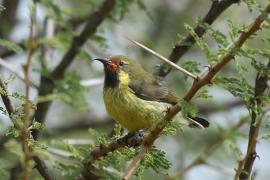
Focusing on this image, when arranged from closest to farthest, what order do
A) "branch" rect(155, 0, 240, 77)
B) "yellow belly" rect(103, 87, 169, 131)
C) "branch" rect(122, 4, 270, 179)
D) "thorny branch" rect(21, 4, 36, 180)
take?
"thorny branch" rect(21, 4, 36, 180)
"branch" rect(122, 4, 270, 179)
"branch" rect(155, 0, 240, 77)
"yellow belly" rect(103, 87, 169, 131)

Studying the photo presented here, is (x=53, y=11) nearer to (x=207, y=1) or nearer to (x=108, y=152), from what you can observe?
(x=108, y=152)

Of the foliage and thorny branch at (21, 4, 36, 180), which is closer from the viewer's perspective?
thorny branch at (21, 4, 36, 180)

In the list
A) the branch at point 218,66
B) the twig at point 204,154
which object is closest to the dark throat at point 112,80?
the twig at point 204,154

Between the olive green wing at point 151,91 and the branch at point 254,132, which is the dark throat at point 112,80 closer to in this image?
the olive green wing at point 151,91

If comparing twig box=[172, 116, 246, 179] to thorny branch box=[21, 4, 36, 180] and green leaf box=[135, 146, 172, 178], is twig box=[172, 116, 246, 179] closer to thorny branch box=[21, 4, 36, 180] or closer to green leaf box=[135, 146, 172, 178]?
green leaf box=[135, 146, 172, 178]

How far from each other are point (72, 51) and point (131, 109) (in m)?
0.85

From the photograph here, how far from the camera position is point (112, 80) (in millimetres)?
4625

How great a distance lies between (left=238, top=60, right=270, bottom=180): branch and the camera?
2.32 meters

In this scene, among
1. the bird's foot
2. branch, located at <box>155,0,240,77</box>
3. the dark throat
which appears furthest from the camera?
the dark throat

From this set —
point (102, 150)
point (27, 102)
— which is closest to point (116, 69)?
point (102, 150)

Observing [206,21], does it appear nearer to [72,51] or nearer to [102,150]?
[102,150]

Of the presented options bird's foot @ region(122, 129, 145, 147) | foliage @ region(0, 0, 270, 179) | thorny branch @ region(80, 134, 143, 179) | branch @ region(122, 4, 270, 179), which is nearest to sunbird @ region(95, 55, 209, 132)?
foliage @ region(0, 0, 270, 179)

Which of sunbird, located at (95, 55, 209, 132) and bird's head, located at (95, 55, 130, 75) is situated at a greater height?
bird's head, located at (95, 55, 130, 75)

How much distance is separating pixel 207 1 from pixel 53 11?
3959 mm
